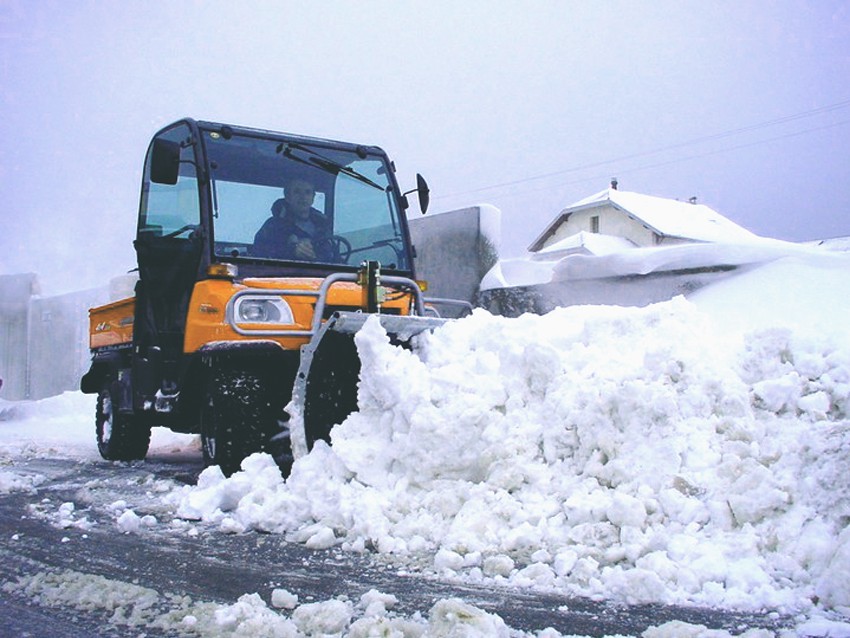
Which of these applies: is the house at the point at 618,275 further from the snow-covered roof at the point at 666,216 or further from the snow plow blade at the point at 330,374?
the snow-covered roof at the point at 666,216

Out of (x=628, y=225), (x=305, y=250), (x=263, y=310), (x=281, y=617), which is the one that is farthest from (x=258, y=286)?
(x=628, y=225)

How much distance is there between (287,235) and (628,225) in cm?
2990

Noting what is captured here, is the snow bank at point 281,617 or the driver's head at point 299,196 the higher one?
the driver's head at point 299,196

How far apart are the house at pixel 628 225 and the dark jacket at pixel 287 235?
2328 cm

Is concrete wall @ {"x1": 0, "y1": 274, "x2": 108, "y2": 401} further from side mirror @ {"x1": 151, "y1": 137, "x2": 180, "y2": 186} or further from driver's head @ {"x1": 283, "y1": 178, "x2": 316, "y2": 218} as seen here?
side mirror @ {"x1": 151, "y1": 137, "x2": 180, "y2": 186}

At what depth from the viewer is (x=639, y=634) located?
284 cm

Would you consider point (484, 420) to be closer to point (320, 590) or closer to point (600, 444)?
point (600, 444)

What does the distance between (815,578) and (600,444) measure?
1162 millimetres

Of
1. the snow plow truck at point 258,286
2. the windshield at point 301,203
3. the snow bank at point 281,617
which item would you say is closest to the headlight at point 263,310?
the snow plow truck at point 258,286

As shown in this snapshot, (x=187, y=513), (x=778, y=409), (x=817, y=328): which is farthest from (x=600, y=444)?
(x=187, y=513)

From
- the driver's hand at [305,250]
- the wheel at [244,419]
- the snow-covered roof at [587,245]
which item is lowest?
the wheel at [244,419]

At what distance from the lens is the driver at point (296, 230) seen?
5883 mm

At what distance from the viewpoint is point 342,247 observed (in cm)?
625

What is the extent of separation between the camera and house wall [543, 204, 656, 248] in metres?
33.1
